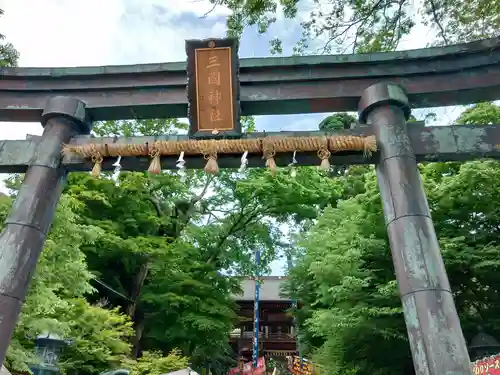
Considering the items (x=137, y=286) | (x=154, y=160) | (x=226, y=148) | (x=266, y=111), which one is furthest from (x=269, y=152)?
(x=137, y=286)

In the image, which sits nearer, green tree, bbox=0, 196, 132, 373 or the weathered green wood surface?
the weathered green wood surface

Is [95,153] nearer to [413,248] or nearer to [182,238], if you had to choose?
[413,248]

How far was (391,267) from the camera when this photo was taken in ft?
34.9

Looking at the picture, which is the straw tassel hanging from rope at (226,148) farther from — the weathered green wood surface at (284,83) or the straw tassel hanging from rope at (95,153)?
the weathered green wood surface at (284,83)

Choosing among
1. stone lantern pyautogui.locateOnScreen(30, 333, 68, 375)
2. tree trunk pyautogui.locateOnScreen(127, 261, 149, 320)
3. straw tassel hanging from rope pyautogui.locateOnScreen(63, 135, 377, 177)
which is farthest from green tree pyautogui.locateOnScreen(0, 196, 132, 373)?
tree trunk pyautogui.locateOnScreen(127, 261, 149, 320)

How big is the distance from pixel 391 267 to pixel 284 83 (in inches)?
254

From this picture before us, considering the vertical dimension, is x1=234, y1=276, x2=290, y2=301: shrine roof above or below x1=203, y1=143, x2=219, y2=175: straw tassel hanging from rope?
above

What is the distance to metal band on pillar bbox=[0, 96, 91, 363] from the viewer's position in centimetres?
464

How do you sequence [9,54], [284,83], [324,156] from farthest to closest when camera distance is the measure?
[9,54], [284,83], [324,156]

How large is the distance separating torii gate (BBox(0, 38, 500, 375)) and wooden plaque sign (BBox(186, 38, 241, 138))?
0.05 ft

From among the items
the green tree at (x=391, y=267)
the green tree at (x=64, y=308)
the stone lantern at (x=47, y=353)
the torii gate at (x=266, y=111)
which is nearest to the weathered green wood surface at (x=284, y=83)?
the torii gate at (x=266, y=111)

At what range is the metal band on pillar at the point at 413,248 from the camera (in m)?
4.08

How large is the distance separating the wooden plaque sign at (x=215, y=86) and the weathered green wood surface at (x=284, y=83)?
294mm

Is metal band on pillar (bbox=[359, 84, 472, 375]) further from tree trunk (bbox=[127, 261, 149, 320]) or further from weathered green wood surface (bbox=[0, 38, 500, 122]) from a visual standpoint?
tree trunk (bbox=[127, 261, 149, 320])
